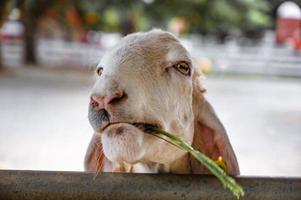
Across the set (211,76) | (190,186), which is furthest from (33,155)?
(211,76)

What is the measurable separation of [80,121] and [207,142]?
8156 millimetres

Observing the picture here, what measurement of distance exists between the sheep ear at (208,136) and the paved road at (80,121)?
4230mm

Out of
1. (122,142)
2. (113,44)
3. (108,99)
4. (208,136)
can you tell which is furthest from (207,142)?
(113,44)

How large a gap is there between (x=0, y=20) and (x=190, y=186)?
16.0 meters

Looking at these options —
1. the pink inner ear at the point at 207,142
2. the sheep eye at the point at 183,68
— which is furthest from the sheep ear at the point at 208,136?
the sheep eye at the point at 183,68

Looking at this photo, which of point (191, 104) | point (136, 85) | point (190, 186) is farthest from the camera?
point (191, 104)

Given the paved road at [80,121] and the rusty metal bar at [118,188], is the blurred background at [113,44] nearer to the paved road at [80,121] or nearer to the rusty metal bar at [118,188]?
the paved road at [80,121]

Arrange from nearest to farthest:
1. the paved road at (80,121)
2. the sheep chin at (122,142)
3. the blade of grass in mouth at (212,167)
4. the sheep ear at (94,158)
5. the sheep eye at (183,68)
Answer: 1. the blade of grass in mouth at (212,167)
2. the sheep chin at (122,142)
3. the sheep eye at (183,68)
4. the sheep ear at (94,158)
5. the paved road at (80,121)

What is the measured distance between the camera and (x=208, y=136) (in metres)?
2.93

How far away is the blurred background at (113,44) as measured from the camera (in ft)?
27.9

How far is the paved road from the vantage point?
25.6ft

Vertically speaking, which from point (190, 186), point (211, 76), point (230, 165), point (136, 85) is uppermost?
point (136, 85)

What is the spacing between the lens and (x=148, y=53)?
2426 millimetres

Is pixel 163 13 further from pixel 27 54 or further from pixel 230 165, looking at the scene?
pixel 230 165
